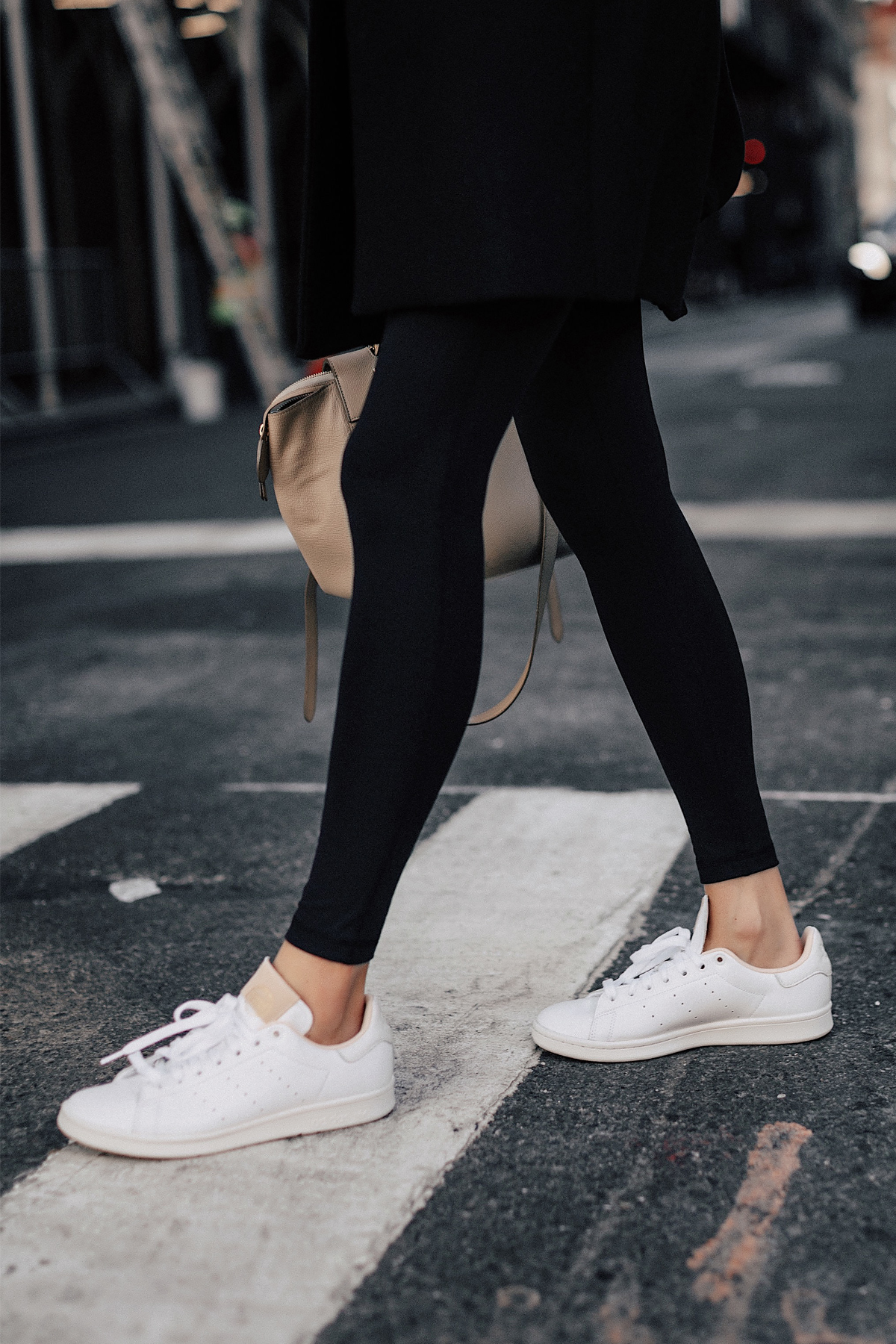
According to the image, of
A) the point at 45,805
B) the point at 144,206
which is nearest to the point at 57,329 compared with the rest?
the point at 144,206

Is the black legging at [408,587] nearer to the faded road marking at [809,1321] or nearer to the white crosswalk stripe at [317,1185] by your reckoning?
the white crosswalk stripe at [317,1185]

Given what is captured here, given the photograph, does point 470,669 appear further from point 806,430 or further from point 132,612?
point 806,430

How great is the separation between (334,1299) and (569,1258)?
0.19m

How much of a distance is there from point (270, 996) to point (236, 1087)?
0.08 m

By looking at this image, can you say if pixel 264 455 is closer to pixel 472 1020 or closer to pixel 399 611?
pixel 399 611

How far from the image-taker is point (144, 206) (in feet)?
52.8

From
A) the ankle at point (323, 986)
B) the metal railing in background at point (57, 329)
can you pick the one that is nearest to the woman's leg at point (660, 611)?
the ankle at point (323, 986)

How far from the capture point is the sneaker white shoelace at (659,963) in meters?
1.57

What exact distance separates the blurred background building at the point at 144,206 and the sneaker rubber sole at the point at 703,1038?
32.2ft

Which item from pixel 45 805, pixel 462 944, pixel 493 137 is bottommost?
pixel 45 805

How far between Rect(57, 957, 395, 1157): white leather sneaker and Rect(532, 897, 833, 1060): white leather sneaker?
0.25m

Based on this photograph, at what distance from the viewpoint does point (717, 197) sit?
1.67 metres

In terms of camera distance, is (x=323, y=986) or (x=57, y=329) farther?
(x=57, y=329)

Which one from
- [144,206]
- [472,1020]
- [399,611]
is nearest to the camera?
[399,611]
